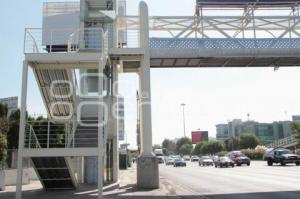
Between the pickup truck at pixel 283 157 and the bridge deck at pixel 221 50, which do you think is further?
the pickup truck at pixel 283 157

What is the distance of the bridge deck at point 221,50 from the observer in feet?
72.7

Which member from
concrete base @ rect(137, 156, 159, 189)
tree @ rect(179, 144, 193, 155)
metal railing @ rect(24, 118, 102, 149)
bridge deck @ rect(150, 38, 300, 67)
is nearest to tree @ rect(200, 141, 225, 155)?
tree @ rect(179, 144, 193, 155)

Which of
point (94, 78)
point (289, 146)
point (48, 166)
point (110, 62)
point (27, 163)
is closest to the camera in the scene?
point (48, 166)

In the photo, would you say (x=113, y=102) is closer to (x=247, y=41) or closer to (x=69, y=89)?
(x=69, y=89)

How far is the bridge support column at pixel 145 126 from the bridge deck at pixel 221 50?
0.82m

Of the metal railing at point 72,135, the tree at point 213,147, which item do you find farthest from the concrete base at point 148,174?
the tree at point 213,147

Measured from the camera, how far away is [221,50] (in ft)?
73.3

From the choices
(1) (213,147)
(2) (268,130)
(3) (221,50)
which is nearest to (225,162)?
(3) (221,50)

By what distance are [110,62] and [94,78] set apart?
197 centimetres

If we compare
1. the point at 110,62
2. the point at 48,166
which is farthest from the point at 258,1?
Result: the point at 48,166

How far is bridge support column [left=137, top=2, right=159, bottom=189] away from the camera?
65.9 feet

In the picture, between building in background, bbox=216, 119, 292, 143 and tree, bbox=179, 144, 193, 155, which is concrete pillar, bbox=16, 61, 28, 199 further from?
building in background, bbox=216, 119, 292, 143

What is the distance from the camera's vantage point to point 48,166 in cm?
1809

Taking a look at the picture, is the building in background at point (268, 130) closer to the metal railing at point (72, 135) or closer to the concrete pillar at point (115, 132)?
the concrete pillar at point (115, 132)
